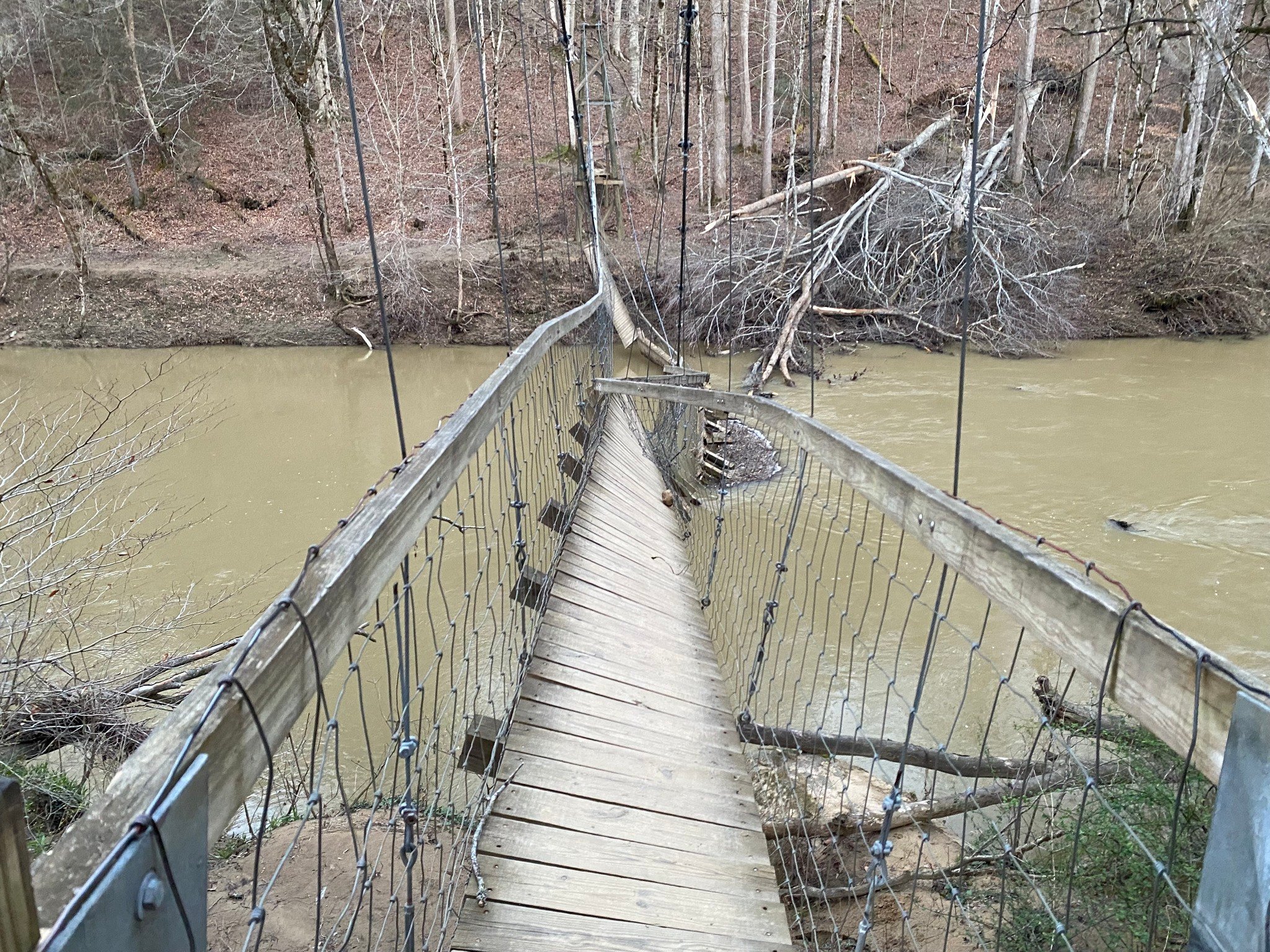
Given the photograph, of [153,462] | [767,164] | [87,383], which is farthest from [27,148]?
[767,164]

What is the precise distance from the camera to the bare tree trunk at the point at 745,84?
50.0 ft

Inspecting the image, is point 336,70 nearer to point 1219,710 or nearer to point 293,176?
point 293,176

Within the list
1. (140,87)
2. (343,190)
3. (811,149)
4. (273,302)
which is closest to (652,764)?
(811,149)

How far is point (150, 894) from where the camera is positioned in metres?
0.57

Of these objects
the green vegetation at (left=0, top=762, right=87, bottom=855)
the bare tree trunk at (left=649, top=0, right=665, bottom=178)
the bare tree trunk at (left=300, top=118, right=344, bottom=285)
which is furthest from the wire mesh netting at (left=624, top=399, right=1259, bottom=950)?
the bare tree trunk at (left=649, top=0, right=665, bottom=178)

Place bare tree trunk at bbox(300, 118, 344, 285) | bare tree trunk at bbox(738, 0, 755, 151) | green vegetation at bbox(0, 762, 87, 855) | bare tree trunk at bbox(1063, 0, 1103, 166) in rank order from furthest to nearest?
bare tree trunk at bbox(1063, 0, 1103, 166), bare tree trunk at bbox(738, 0, 755, 151), bare tree trunk at bbox(300, 118, 344, 285), green vegetation at bbox(0, 762, 87, 855)

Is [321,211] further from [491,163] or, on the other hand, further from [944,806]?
[944,806]

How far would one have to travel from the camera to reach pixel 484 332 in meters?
14.5

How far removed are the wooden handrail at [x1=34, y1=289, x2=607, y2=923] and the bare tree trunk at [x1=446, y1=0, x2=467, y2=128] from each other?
1692 cm

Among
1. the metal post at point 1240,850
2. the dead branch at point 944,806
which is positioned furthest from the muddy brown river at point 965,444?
the metal post at point 1240,850

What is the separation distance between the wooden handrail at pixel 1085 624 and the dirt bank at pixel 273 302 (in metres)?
13.1

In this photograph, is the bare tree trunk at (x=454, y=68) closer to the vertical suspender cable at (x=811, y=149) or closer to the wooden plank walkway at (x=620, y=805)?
the vertical suspender cable at (x=811, y=149)

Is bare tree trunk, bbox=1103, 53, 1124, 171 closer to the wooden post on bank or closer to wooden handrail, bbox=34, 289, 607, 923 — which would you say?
wooden handrail, bbox=34, 289, 607, 923

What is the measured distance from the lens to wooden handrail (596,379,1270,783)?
32.8 inches
